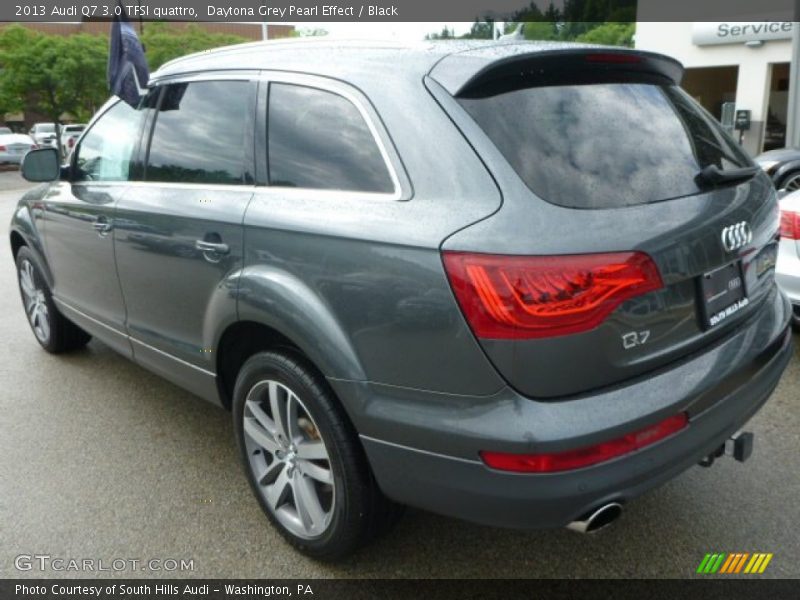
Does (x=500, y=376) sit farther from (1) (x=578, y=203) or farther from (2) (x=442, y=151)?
(2) (x=442, y=151)

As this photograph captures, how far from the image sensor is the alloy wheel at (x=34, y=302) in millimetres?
4836

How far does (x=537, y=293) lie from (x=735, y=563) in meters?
1.47

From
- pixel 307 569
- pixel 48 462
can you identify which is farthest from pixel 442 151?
pixel 48 462

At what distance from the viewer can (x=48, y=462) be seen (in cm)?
345

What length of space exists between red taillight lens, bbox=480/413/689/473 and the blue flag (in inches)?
105

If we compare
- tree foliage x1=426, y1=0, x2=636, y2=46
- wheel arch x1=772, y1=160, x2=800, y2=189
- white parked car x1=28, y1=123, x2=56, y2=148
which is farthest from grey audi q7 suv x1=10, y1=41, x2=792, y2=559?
white parked car x1=28, y1=123, x2=56, y2=148

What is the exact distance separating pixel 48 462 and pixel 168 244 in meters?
1.37

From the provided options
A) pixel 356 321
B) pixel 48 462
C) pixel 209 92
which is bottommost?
pixel 48 462

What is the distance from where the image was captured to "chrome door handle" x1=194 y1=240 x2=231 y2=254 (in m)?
2.65

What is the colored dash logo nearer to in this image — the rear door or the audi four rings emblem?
the audi four rings emblem

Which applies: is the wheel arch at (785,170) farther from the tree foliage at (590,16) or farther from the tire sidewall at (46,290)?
the tree foliage at (590,16)

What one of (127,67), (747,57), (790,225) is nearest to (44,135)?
(747,57)

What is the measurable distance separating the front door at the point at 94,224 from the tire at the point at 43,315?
1.50ft

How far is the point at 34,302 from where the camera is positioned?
4.96m
